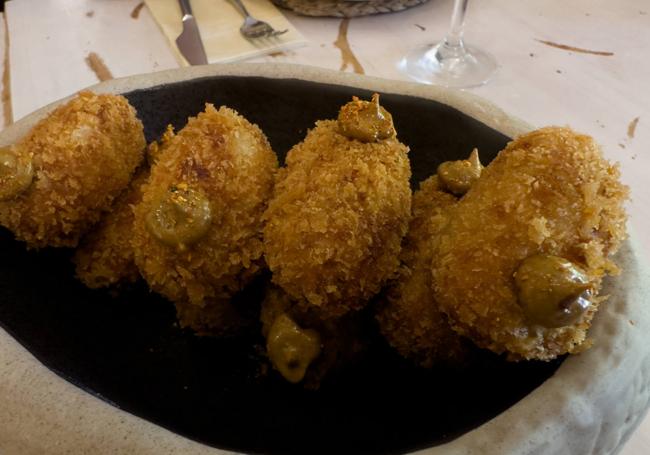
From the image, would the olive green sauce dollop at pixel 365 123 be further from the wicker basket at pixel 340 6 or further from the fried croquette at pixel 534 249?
the wicker basket at pixel 340 6

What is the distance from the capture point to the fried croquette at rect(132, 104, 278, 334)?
65 cm

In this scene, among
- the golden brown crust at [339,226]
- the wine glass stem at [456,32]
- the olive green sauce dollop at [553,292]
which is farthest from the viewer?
the wine glass stem at [456,32]

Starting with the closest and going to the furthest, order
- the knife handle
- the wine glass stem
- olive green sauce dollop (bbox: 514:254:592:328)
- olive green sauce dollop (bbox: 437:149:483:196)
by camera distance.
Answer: olive green sauce dollop (bbox: 514:254:592:328) → olive green sauce dollop (bbox: 437:149:483:196) → the wine glass stem → the knife handle

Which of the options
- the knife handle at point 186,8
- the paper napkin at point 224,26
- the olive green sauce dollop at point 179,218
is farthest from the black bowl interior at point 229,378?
the knife handle at point 186,8

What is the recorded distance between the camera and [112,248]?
0.79 metres

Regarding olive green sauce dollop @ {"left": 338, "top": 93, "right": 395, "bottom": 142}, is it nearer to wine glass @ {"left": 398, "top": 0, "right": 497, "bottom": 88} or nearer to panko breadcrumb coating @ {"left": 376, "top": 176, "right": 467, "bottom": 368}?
panko breadcrumb coating @ {"left": 376, "top": 176, "right": 467, "bottom": 368}

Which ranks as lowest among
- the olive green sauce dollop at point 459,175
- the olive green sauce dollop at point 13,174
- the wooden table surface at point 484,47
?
the wooden table surface at point 484,47

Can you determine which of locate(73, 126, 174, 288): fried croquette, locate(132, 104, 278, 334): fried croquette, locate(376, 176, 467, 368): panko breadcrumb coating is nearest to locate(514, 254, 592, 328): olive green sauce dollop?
locate(376, 176, 467, 368): panko breadcrumb coating

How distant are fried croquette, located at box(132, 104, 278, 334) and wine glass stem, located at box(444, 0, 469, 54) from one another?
90cm

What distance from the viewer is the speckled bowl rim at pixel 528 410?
1.74ft

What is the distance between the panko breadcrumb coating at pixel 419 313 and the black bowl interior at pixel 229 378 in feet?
0.08

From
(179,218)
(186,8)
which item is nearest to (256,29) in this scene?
(186,8)

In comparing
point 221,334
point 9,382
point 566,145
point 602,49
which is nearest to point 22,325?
point 9,382

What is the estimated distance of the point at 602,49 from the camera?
1559 mm
